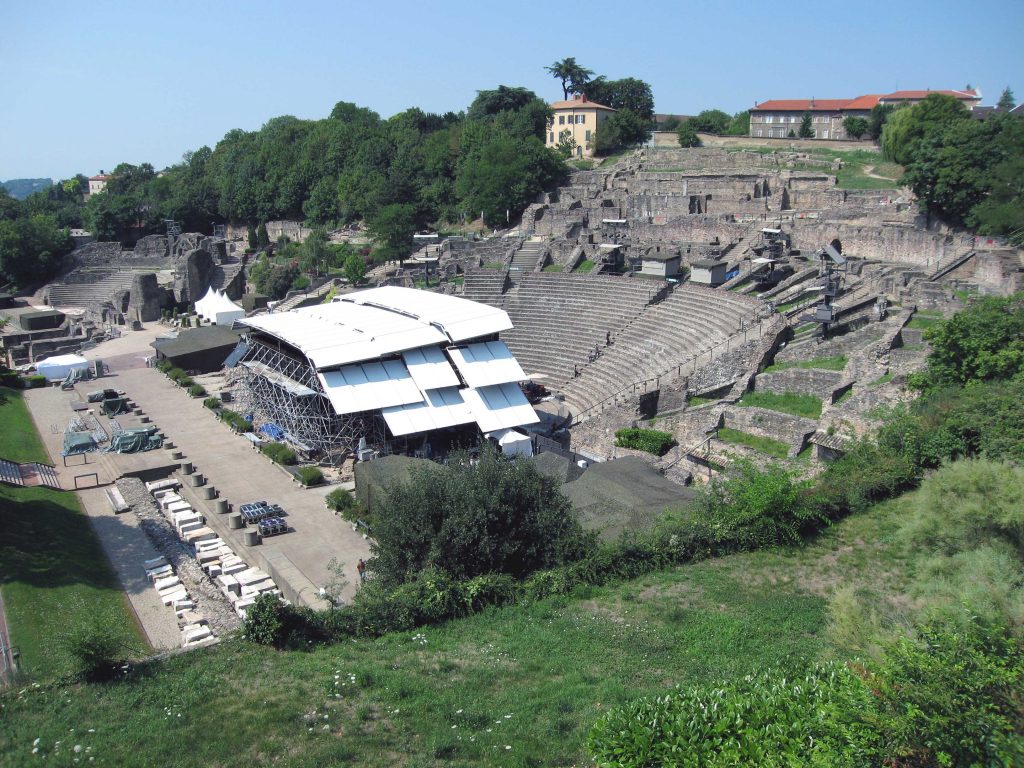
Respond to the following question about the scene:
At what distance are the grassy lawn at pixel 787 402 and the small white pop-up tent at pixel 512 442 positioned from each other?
702 centimetres

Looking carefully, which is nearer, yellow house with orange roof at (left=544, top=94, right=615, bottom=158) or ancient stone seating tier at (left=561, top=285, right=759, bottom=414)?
ancient stone seating tier at (left=561, top=285, right=759, bottom=414)

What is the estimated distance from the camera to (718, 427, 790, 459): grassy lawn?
2219 centimetres

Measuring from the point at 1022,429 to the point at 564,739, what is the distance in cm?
1205

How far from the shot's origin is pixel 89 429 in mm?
31641

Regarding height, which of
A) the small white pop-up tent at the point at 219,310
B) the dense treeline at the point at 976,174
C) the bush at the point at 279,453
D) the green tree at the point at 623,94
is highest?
the green tree at the point at 623,94

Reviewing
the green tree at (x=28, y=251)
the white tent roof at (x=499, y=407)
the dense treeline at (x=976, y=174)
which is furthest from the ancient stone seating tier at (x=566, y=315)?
the green tree at (x=28, y=251)

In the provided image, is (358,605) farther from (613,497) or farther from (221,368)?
(221,368)

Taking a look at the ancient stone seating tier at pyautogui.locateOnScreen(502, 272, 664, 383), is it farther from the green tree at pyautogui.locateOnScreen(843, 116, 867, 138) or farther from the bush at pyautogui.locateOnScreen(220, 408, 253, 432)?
the green tree at pyautogui.locateOnScreen(843, 116, 867, 138)

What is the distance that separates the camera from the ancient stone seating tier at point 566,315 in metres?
35.4

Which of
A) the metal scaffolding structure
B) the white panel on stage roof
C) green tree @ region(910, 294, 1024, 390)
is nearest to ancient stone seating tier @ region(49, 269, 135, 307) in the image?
the metal scaffolding structure

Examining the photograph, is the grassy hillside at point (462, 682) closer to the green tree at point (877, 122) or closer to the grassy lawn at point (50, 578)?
the grassy lawn at point (50, 578)

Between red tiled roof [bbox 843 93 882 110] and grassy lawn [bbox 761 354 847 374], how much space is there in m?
59.2

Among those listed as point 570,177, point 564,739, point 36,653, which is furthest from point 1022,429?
point 570,177

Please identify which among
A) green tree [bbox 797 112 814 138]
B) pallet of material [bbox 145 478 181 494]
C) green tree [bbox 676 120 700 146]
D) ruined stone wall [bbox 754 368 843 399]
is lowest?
pallet of material [bbox 145 478 181 494]
